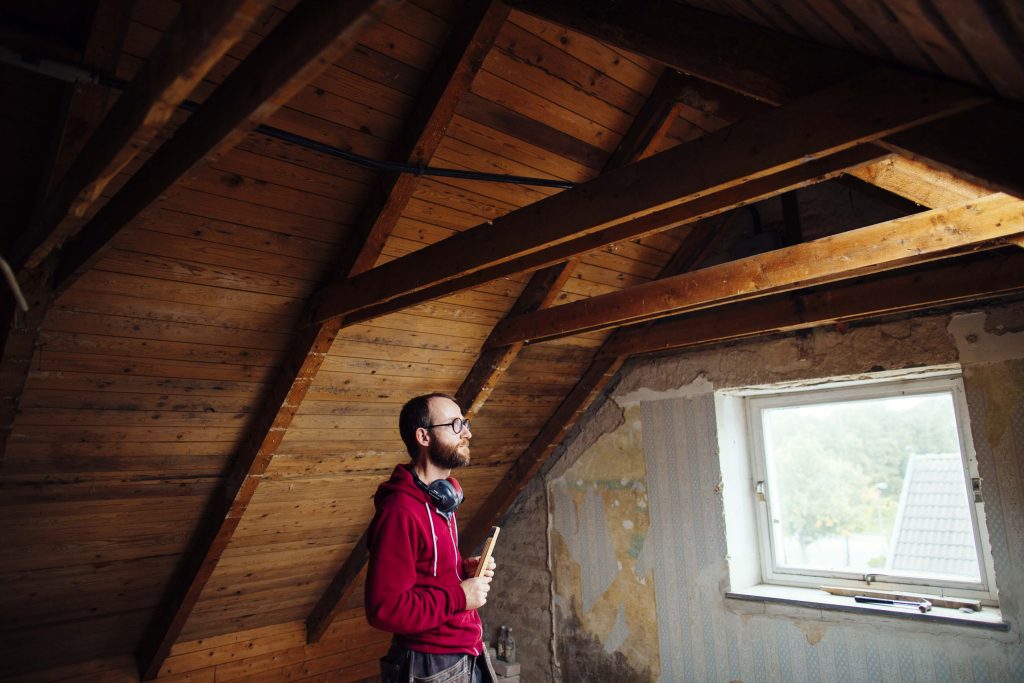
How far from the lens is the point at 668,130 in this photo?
312 cm

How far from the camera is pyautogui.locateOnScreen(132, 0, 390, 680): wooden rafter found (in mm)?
1112

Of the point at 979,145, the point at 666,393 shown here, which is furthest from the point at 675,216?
the point at 666,393

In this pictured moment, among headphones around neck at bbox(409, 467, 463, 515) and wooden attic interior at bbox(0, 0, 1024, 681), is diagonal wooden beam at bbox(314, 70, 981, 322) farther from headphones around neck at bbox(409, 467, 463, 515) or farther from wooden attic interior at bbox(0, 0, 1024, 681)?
headphones around neck at bbox(409, 467, 463, 515)

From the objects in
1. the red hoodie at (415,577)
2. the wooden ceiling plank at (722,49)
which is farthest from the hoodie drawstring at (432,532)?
the wooden ceiling plank at (722,49)

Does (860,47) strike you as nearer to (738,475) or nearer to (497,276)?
(497,276)

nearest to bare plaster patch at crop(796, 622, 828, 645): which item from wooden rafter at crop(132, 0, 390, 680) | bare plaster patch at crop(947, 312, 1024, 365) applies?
bare plaster patch at crop(947, 312, 1024, 365)

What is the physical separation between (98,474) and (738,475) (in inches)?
117

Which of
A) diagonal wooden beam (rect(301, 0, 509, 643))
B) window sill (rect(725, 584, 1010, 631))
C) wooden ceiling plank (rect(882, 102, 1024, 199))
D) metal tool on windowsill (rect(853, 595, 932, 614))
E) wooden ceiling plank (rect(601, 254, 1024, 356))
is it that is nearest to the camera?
wooden ceiling plank (rect(882, 102, 1024, 199))

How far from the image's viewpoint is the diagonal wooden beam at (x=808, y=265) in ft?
6.23

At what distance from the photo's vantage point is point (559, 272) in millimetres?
3295

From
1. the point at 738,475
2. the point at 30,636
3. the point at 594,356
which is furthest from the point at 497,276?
the point at 30,636

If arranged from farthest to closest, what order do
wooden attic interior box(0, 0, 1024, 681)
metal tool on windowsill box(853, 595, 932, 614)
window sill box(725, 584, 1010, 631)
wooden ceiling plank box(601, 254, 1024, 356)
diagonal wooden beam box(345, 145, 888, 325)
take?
metal tool on windowsill box(853, 595, 932, 614) < window sill box(725, 584, 1010, 631) < wooden ceiling plank box(601, 254, 1024, 356) < diagonal wooden beam box(345, 145, 888, 325) < wooden attic interior box(0, 0, 1024, 681)

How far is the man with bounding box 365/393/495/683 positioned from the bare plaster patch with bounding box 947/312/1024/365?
2.24 metres

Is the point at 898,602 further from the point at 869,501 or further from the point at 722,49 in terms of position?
the point at 722,49
